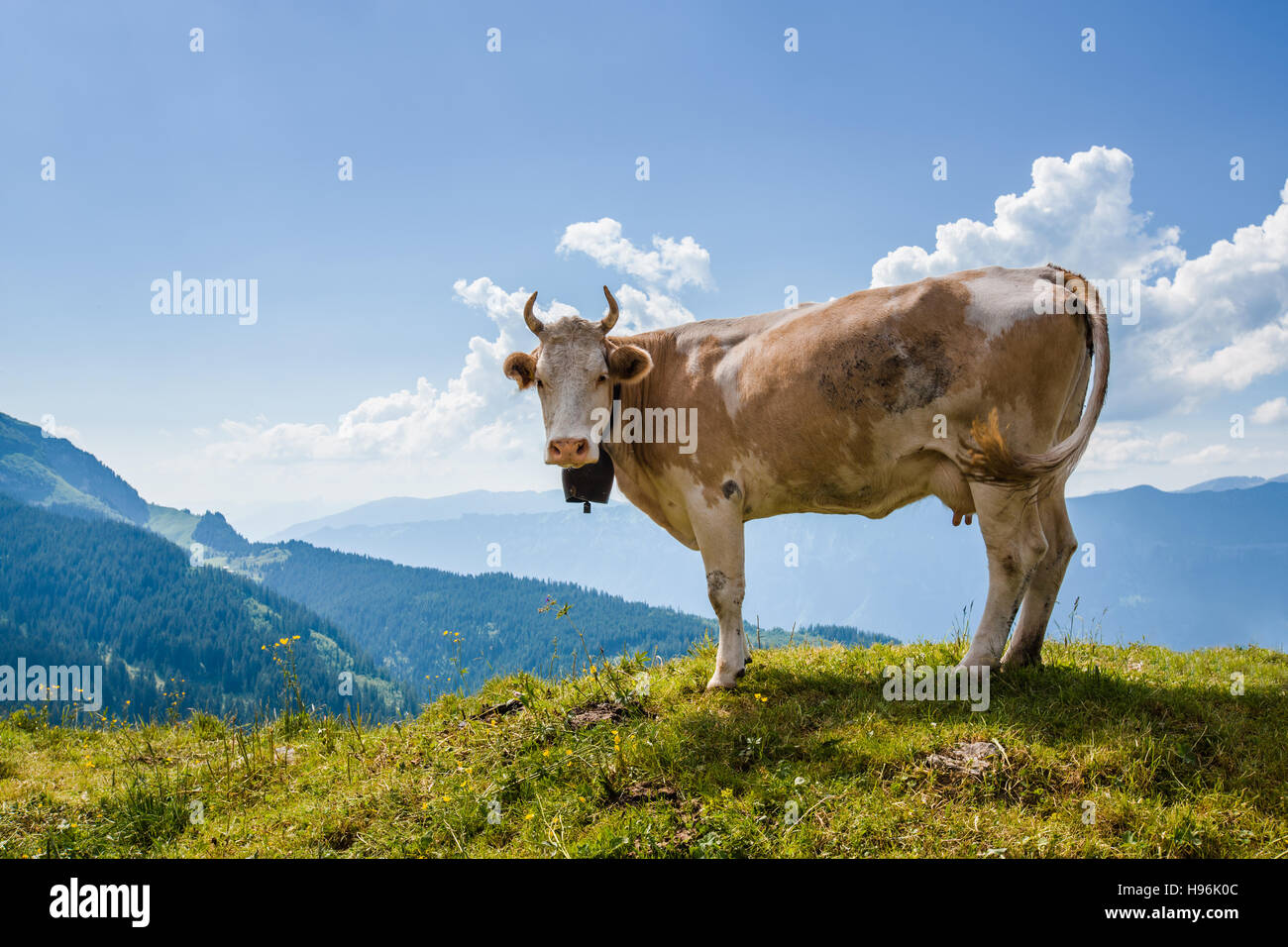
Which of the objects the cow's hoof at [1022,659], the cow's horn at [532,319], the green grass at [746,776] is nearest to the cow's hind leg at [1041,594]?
the cow's hoof at [1022,659]

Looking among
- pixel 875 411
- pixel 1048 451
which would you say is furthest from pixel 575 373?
pixel 1048 451

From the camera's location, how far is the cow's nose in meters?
7.27

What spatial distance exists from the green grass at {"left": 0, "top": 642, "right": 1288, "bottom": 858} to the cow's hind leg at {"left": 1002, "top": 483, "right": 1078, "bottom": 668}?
36 centimetres

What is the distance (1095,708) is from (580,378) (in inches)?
208

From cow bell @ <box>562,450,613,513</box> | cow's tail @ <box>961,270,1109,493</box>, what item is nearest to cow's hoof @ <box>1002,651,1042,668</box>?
cow's tail @ <box>961,270,1109,493</box>

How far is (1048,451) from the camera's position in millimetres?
6293

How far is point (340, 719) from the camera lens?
8.98 m

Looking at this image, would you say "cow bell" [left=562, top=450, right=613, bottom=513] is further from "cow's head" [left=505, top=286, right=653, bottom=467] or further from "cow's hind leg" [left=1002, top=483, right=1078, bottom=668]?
"cow's hind leg" [left=1002, top=483, right=1078, bottom=668]

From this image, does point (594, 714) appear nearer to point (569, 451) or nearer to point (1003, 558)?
point (569, 451)

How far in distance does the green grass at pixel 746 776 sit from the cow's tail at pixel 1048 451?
183 centimetres

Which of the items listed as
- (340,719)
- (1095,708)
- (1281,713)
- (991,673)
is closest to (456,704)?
(340,719)

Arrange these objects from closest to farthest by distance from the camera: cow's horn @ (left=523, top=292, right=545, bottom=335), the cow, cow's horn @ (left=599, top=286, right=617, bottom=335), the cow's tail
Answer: the cow's tail, the cow, cow's horn @ (left=523, top=292, right=545, bottom=335), cow's horn @ (left=599, top=286, right=617, bottom=335)
